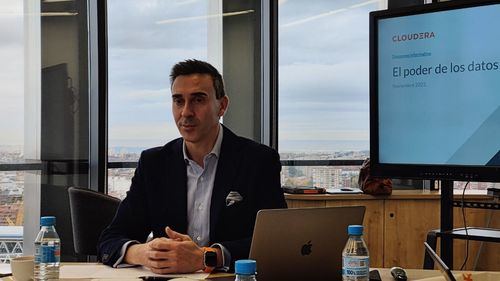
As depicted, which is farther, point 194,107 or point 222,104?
point 222,104

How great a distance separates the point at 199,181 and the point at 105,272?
624mm

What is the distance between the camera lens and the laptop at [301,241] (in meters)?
1.86

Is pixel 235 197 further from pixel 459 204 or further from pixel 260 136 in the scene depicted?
pixel 260 136

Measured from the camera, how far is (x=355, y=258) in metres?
1.82

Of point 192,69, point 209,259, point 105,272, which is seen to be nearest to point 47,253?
point 105,272

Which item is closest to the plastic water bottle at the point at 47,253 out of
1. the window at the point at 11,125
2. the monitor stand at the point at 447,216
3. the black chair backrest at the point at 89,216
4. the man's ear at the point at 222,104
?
the man's ear at the point at 222,104

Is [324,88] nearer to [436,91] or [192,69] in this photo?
[436,91]

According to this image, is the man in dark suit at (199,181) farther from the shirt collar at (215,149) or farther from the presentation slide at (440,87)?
the presentation slide at (440,87)

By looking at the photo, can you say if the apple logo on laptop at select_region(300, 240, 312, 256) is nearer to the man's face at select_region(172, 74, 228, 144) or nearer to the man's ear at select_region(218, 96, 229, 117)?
the man's face at select_region(172, 74, 228, 144)

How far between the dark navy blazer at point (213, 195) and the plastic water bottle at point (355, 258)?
739 mm

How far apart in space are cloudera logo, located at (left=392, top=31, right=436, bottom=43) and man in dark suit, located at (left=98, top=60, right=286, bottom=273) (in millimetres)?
989

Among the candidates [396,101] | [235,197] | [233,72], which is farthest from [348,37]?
[235,197]

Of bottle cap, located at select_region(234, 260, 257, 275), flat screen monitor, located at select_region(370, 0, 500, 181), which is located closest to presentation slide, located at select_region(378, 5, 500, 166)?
flat screen monitor, located at select_region(370, 0, 500, 181)

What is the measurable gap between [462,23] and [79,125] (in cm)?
263
